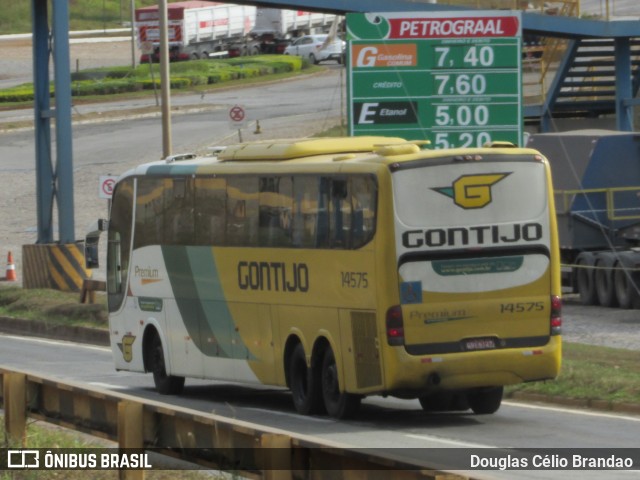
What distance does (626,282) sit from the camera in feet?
99.0

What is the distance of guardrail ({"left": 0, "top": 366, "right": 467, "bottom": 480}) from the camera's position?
7941 mm

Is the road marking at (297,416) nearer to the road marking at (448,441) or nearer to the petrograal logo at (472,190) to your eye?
the road marking at (448,441)

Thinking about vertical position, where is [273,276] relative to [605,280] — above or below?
above

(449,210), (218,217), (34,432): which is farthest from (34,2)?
(34,432)

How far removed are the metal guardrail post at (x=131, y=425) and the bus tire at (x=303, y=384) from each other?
21.1ft

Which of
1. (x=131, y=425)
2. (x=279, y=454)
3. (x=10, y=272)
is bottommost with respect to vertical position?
(x=10, y=272)

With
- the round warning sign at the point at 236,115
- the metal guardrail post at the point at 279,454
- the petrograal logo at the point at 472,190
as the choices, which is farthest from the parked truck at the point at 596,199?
the metal guardrail post at the point at 279,454

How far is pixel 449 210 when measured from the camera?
50.6 feet

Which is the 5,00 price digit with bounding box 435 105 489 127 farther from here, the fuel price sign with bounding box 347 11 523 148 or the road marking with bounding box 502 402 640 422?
the road marking with bounding box 502 402 640 422

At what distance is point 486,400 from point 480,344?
135cm

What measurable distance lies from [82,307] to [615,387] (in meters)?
15.2

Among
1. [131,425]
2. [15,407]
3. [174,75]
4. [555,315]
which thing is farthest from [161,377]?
[174,75]

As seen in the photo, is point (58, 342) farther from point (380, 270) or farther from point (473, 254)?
point (473, 254)

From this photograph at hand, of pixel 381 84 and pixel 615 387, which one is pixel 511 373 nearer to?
pixel 615 387
